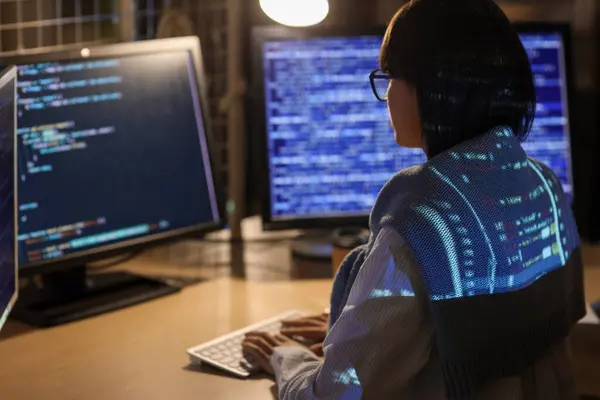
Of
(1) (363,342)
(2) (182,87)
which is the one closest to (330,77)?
(2) (182,87)

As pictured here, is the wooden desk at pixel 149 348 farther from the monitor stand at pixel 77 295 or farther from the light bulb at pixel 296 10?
the light bulb at pixel 296 10

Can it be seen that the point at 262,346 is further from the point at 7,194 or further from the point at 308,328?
the point at 7,194

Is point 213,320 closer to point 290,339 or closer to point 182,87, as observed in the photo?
point 290,339

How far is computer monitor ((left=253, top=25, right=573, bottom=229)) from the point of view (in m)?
1.83

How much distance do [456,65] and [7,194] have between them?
684 millimetres

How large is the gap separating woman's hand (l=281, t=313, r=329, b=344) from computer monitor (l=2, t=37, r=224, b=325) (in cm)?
34

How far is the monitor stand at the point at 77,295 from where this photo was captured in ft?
5.03

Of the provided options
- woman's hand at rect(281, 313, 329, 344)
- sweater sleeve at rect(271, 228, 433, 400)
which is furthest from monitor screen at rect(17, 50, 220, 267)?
sweater sleeve at rect(271, 228, 433, 400)

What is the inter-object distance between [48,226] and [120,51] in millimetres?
351

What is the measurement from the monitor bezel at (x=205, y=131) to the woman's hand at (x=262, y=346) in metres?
0.37

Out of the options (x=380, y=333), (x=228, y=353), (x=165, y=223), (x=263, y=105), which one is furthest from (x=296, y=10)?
(x=380, y=333)

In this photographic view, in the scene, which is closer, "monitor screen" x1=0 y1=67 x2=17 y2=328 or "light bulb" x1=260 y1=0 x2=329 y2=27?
"monitor screen" x1=0 y1=67 x2=17 y2=328

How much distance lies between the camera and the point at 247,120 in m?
2.08

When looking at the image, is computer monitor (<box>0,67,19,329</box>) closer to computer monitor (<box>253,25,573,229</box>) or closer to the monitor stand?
the monitor stand
